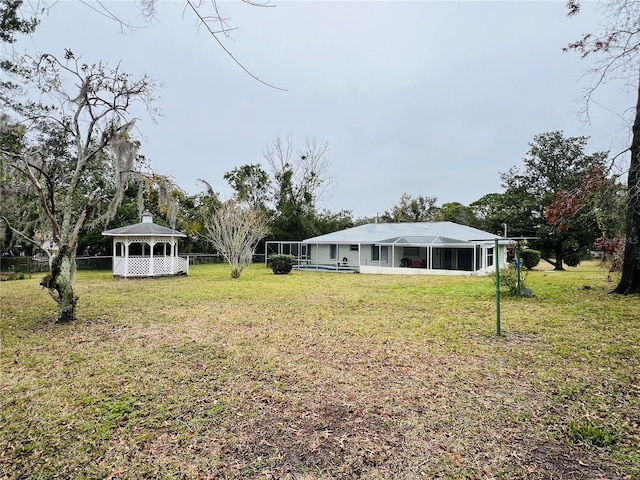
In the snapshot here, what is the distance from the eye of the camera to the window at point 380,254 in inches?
851

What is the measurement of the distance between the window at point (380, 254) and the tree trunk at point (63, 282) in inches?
674

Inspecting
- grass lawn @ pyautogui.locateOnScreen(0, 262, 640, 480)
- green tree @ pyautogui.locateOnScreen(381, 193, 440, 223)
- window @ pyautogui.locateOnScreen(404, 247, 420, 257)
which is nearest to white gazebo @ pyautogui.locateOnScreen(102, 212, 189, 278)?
grass lawn @ pyautogui.locateOnScreen(0, 262, 640, 480)

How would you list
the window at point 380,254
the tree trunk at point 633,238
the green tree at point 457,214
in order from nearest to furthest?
the tree trunk at point 633,238, the window at point 380,254, the green tree at point 457,214

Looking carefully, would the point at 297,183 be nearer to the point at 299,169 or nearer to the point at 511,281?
the point at 299,169

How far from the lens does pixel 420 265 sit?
2092cm

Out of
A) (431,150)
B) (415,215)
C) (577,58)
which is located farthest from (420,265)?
(415,215)

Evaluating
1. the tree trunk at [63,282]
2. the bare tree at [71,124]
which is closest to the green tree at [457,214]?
the bare tree at [71,124]

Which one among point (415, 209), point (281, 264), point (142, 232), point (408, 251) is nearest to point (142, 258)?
point (142, 232)

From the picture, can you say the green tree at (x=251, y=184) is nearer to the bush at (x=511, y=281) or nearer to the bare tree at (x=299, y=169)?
the bare tree at (x=299, y=169)

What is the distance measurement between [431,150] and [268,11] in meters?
24.3

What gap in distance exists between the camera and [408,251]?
2177 cm

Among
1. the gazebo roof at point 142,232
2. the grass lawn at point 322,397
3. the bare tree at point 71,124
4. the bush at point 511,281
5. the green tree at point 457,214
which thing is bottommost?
the grass lawn at point 322,397

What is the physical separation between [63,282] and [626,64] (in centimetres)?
1392

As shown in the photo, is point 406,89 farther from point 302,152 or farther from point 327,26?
point 302,152
